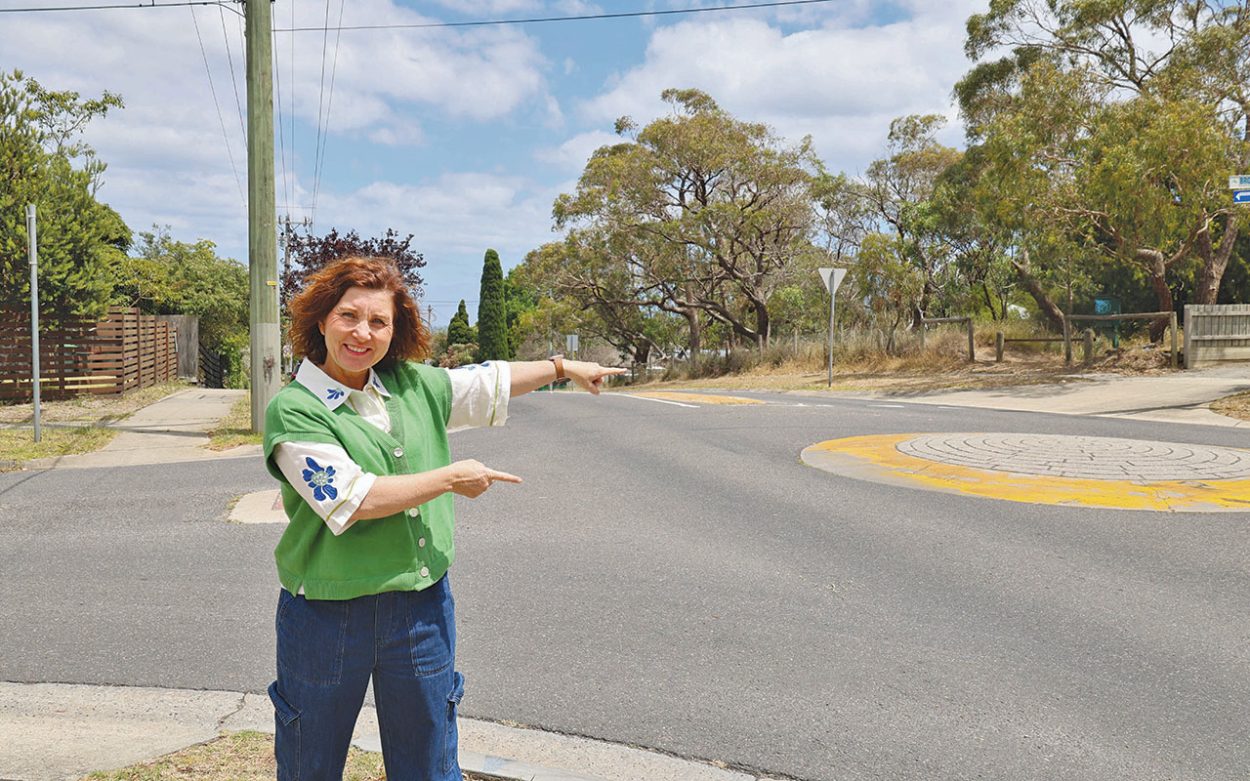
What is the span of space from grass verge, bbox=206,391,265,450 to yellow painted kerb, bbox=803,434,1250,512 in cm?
687

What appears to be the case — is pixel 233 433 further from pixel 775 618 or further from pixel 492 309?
pixel 492 309

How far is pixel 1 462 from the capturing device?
36.0 ft

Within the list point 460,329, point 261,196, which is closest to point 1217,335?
point 261,196

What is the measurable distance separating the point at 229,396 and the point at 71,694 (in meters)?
19.5

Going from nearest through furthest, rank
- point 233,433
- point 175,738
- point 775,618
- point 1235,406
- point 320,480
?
point 320,480 → point 175,738 → point 775,618 → point 233,433 → point 1235,406

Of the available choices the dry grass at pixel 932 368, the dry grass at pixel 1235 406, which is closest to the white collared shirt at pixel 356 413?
the dry grass at pixel 1235 406

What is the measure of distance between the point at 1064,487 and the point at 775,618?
4.38 meters

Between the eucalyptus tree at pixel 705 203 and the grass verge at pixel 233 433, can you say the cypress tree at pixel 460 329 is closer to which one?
the eucalyptus tree at pixel 705 203

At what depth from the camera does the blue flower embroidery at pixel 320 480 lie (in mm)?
2248

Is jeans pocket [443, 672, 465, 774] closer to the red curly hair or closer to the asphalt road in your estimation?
the red curly hair

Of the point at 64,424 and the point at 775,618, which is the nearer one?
the point at 775,618

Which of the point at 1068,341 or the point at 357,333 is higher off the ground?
the point at 1068,341

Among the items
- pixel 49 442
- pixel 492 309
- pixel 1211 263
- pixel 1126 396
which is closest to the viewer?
pixel 49 442

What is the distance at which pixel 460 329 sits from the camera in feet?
275
